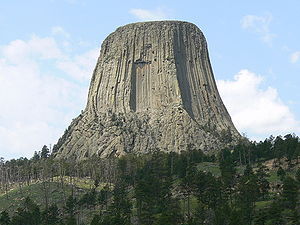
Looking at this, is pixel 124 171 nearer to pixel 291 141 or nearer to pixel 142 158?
pixel 142 158

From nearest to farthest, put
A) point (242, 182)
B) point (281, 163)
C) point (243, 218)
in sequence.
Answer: point (243, 218) → point (242, 182) → point (281, 163)

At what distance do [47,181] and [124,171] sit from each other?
21746 millimetres

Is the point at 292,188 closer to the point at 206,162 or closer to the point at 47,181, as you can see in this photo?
the point at 206,162

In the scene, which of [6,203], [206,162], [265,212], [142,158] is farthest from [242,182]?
[142,158]

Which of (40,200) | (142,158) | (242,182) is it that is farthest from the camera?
(142,158)

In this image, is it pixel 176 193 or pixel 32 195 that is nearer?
pixel 176 193

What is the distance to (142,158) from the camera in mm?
178750

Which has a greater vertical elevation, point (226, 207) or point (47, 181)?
point (47, 181)

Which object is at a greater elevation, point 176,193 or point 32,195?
point 32,195

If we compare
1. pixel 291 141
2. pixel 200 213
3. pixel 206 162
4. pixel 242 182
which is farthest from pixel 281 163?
pixel 200 213

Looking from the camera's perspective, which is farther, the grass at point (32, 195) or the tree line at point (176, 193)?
the grass at point (32, 195)

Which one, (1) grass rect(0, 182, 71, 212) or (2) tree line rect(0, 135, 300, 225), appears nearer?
(2) tree line rect(0, 135, 300, 225)

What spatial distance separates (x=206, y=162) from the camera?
159m

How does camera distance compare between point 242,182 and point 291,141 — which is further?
point 291,141
